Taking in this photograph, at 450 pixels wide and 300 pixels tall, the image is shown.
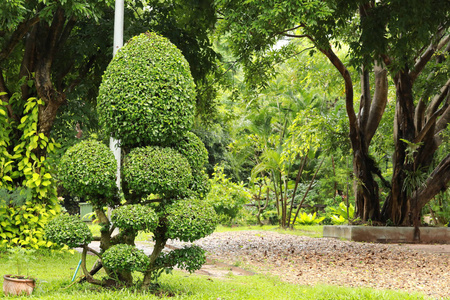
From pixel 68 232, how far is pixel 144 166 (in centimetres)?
107

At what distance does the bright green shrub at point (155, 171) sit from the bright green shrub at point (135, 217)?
9.0 inches

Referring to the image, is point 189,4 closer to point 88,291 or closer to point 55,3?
point 55,3

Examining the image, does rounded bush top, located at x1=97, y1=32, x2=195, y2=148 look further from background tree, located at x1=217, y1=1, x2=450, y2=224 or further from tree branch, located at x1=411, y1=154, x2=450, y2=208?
tree branch, located at x1=411, y1=154, x2=450, y2=208

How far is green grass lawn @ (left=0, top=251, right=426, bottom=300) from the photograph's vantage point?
16.2ft

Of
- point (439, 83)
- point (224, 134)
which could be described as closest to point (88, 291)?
point (439, 83)

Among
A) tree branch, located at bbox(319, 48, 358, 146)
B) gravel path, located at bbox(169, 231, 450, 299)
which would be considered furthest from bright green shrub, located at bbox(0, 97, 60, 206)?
tree branch, located at bbox(319, 48, 358, 146)

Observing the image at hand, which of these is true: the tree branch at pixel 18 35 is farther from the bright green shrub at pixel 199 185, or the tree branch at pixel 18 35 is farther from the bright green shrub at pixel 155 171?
the bright green shrub at pixel 199 185

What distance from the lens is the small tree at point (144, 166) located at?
482 centimetres

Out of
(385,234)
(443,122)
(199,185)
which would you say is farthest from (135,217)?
(443,122)

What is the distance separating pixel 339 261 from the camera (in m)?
9.11

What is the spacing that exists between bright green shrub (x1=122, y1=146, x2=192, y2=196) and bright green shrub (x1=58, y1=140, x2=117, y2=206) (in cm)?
20

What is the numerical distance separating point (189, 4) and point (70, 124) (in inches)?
147

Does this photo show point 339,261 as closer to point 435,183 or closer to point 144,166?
point 435,183

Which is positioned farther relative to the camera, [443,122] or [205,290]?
[443,122]
